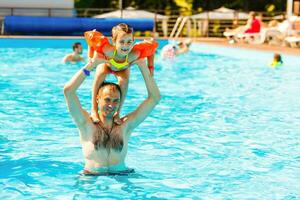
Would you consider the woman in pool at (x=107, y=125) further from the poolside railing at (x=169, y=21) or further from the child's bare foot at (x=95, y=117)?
the poolside railing at (x=169, y=21)

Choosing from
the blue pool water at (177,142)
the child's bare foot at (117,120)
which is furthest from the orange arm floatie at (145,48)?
the blue pool water at (177,142)

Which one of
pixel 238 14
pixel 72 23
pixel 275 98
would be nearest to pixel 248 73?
pixel 275 98

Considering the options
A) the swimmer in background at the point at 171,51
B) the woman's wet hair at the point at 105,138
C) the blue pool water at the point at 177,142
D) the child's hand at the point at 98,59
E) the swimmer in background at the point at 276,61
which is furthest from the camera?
the swimmer in background at the point at 171,51

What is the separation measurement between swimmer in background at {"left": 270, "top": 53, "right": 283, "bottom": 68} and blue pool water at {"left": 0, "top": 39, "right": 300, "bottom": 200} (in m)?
1.35

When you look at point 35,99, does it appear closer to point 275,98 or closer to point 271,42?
point 275,98

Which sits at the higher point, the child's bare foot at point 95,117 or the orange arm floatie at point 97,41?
the orange arm floatie at point 97,41

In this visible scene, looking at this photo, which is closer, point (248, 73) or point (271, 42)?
point (248, 73)

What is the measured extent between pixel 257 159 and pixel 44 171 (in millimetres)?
2149

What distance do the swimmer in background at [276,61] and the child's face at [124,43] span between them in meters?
11.9

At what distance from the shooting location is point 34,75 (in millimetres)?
14609

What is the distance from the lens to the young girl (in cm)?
450

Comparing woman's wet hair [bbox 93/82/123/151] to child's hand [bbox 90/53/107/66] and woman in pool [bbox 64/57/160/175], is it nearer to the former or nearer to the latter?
woman in pool [bbox 64/57/160/175]

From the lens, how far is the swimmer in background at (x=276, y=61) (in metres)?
15.9

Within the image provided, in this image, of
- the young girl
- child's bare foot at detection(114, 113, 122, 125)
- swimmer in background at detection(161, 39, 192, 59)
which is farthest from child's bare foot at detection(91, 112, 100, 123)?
swimmer in background at detection(161, 39, 192, 59)
